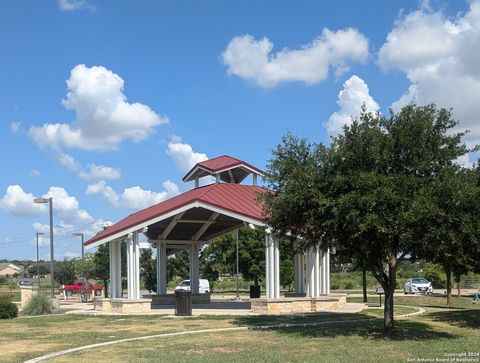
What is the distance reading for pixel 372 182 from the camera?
54.5 feet

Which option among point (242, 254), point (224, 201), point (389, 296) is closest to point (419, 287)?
point (242, 254)

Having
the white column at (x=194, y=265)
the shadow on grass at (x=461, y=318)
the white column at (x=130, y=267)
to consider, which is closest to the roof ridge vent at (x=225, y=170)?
the white column at (x=194, y=265)

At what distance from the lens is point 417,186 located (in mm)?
16891

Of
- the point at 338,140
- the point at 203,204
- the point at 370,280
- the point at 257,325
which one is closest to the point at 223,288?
the point at 370,280

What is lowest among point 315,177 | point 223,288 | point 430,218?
point 223,288

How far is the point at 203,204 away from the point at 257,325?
295 inches

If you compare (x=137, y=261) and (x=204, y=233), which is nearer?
(x=137, y=261)

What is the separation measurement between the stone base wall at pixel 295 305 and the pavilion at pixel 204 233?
0.15 ft

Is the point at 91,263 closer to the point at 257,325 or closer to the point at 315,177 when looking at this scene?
the point at 257,325

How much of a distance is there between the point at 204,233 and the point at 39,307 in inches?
392

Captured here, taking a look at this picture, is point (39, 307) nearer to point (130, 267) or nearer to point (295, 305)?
point (130, 267)

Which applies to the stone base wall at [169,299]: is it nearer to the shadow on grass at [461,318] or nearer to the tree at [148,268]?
the shadow on grass at [461,318]

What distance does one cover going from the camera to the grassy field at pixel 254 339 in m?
14.7

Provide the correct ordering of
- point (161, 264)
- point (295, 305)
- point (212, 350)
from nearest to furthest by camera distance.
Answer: point (212, 350) → point (295, 305) → point (161, 264)
